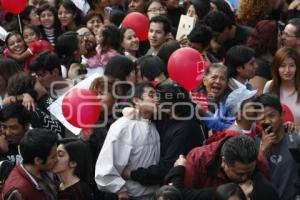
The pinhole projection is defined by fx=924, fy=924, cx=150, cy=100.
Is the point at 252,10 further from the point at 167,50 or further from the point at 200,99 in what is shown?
the point at 200,99

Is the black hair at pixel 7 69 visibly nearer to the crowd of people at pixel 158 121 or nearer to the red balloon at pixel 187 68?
the crowd of people at pixel 158 121

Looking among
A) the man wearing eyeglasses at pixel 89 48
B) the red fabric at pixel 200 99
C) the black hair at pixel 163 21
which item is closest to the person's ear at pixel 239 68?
the red fabric at pixel 200 99

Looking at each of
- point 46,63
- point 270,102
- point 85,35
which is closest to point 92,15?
point 85,35

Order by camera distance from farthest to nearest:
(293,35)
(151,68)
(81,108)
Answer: (293,35) < (151,68) < (81,108)

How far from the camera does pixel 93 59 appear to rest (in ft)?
32.8

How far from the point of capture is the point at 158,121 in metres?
7.28

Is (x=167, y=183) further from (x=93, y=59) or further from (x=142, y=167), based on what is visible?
(x=93, y=59)

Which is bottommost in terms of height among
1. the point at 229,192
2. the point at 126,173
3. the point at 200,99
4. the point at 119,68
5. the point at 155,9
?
the point at 126,173

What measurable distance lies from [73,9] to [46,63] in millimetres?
2861

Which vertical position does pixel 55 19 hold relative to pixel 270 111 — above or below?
above

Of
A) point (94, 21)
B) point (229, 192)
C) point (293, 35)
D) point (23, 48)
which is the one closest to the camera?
point (229, 192)

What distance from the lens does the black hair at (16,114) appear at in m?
7.22

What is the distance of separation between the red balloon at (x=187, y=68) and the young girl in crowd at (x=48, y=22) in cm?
341

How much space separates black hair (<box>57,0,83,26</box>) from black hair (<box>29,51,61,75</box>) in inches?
105
